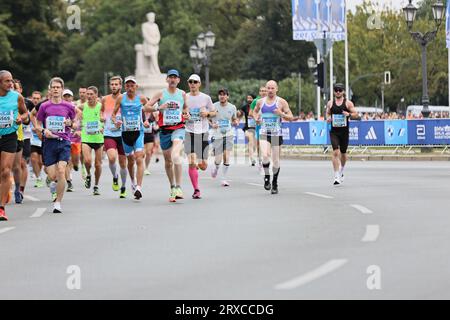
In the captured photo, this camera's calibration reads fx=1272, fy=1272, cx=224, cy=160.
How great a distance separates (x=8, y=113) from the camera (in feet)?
54.2

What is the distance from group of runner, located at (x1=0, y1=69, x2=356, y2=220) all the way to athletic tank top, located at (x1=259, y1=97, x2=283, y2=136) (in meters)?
0.02

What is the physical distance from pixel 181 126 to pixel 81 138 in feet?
14.4

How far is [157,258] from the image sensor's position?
36.2ft

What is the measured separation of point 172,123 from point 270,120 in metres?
2.80

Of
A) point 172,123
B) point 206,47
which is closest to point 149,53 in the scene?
point 206,47

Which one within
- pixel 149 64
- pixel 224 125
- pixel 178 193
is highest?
pixel 149 64

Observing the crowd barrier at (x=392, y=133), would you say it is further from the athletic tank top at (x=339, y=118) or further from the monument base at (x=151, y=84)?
the monument base at (x=151, y=84)

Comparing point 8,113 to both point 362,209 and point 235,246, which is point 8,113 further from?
point 235,246

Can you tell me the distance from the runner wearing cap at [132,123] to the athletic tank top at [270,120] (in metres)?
2.58

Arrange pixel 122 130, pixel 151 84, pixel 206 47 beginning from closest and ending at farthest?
pixel 122 130 → pixel 206 47 → pixel 151 84

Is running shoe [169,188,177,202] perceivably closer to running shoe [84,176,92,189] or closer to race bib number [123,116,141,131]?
race bib number [123,116,141,131]

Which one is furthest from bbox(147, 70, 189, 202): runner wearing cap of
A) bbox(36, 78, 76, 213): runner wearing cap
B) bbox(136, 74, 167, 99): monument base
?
bbox(136, 74, 167, 99): monument base

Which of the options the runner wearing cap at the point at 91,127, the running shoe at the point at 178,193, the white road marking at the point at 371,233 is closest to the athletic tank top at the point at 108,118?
the running shoe at the point at 178,193
